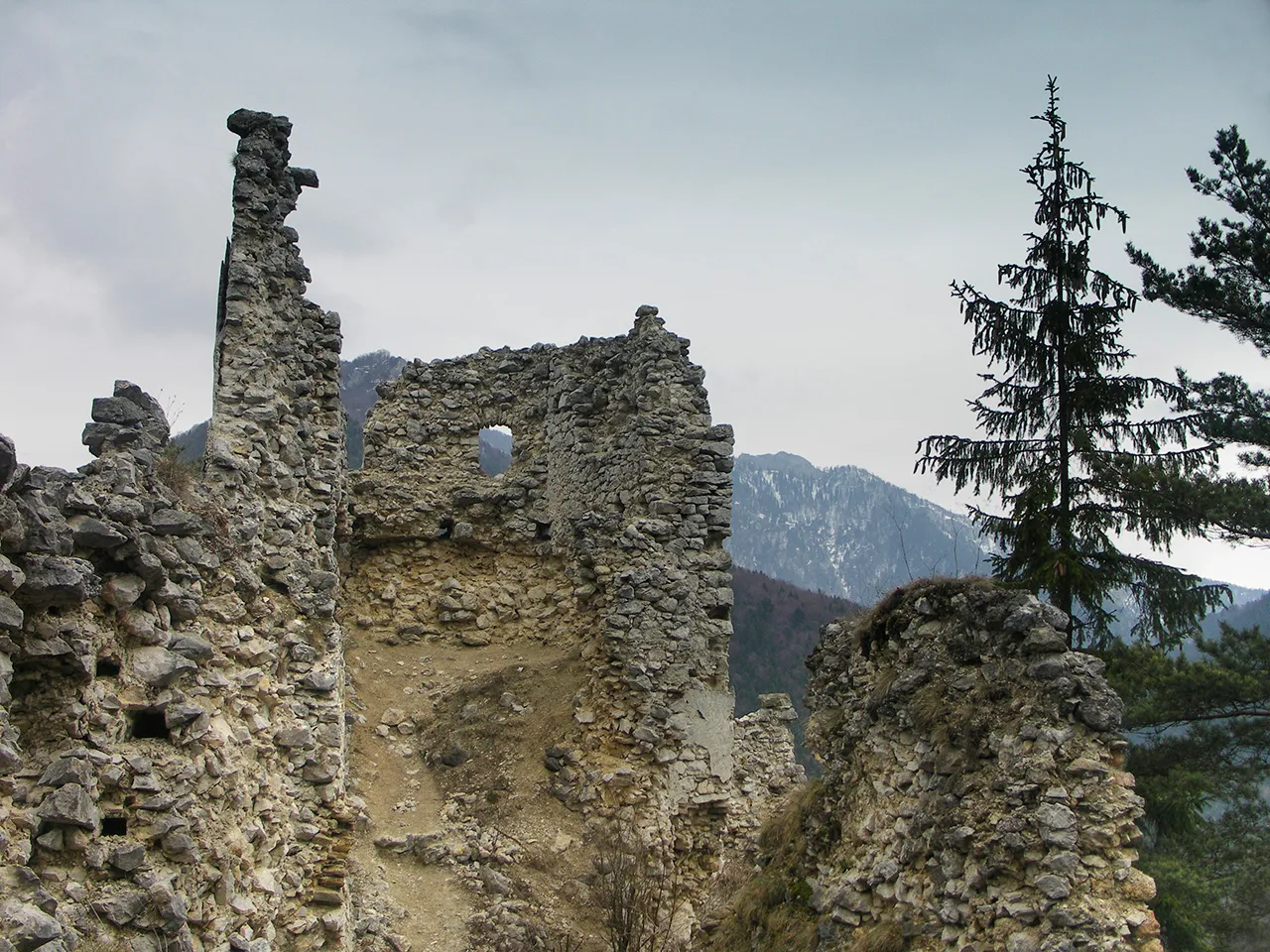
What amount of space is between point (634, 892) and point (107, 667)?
591cm

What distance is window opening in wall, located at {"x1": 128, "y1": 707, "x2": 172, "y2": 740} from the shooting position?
6660 mm

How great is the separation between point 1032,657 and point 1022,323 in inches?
316

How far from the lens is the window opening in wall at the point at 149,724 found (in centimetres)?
666

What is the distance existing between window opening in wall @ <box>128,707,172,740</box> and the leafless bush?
16.9 feet

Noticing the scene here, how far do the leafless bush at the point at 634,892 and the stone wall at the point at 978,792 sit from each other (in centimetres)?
229

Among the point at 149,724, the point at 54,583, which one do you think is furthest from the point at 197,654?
the point at 54,583

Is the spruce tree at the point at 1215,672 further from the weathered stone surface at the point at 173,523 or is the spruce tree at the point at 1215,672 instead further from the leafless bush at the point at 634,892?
the weathered stone surface at the point at 173,523

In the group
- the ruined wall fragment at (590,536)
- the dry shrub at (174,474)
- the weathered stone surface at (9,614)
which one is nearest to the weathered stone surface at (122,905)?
the weathered stone surface at (9,614)

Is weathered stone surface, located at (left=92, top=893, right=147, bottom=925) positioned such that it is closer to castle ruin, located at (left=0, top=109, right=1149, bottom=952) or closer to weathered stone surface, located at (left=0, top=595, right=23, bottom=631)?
castle ruin, located at (left=0, top=109, right=1149, bottom=952)

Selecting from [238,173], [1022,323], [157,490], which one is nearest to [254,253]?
[238,173]

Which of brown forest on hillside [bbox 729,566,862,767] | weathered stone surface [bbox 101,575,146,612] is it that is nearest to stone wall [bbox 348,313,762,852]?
weathered stone surface [bbox 101,575,146,612]

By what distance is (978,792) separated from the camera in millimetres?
7273

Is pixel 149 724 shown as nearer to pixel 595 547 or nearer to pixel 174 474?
pixel 174 474

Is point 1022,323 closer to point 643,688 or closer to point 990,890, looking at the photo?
point 643,688
